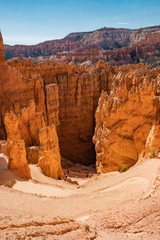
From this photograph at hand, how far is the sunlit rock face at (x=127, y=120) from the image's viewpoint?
14.7 meters

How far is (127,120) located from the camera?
15.7 m

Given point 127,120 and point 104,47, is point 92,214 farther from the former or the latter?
point 104,47

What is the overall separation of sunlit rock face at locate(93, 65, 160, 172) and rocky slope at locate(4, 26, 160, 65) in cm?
4687

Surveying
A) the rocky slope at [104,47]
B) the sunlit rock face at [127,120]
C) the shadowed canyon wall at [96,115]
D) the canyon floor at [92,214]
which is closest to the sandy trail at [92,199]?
the canyon floor at [92,214]

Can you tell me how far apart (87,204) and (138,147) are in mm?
9600

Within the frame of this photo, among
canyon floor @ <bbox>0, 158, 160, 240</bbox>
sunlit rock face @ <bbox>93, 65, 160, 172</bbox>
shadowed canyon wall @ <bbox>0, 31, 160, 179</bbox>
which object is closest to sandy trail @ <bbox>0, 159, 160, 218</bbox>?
canyon floor @ <bbox>0, 158, 160, 240</bbox>

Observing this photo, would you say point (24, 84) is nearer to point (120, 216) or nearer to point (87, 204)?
point (87, 204)

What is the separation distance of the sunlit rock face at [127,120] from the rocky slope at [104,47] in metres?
46.9

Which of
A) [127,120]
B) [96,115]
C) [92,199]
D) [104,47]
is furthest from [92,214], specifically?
[104,47]

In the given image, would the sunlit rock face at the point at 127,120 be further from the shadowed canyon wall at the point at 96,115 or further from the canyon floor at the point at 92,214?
the canyon floor at the point at 92,214

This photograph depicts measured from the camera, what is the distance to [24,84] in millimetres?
18781

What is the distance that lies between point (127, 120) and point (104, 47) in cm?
10058

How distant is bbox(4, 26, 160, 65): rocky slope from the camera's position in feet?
233

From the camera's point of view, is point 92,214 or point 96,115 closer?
point 92,214
